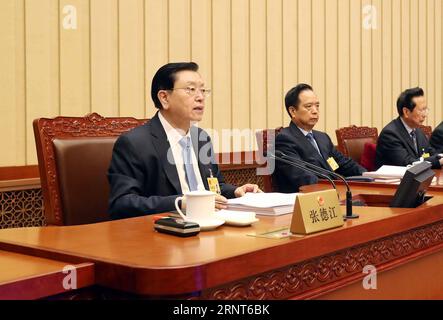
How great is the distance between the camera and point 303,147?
13.4 ft

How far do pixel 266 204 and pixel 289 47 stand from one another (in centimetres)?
361

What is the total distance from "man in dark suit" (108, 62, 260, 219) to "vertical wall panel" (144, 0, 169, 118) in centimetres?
127

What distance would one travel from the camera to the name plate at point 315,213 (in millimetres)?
1692

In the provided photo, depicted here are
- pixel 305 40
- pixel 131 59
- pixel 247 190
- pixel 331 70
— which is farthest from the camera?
pixel 331 70

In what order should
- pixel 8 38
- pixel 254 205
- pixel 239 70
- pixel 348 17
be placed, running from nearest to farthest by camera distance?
pixel 254 205
pixel 8 38
pixel 239 70
pixel 348 17

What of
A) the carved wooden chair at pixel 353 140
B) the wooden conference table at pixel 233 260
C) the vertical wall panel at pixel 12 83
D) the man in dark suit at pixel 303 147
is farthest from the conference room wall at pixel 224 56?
the wooden conference table at pixel 233 260

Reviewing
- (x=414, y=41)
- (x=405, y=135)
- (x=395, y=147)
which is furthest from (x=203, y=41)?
(x=414, y=41)

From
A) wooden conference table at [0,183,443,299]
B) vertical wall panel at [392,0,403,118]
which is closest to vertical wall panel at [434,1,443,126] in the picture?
vertical wall panel at [392,0,403,118]

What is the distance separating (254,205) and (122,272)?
0.93 metres

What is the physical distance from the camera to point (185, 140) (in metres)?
2.97

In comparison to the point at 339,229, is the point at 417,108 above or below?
above

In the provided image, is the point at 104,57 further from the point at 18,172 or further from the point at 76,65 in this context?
the point at 18,172

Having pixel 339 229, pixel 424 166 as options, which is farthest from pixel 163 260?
pixel 424 166
